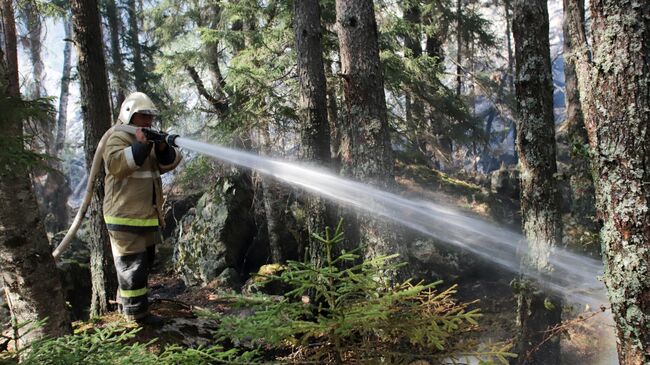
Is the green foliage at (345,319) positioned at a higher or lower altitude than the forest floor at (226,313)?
higher

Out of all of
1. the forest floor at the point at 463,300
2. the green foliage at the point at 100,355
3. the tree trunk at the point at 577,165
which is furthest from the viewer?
the tree trunk at the point at 577,165

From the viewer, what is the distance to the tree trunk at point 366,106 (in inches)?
225

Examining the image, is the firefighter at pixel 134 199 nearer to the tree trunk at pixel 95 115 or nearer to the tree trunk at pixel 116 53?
the tree trunk at pixel 95 115

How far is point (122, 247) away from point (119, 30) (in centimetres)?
2055

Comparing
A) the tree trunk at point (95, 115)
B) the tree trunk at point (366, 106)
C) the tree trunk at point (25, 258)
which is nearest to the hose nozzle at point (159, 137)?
the tree trunk at point (25, 258)

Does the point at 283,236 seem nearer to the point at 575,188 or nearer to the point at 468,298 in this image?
the point at 468,298

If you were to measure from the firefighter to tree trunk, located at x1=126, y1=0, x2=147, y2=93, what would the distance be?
706 inches

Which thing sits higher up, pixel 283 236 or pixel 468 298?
pixel 283 236

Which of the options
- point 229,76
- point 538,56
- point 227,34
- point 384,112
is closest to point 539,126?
point 538,56

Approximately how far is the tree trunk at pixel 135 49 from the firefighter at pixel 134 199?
17944mm

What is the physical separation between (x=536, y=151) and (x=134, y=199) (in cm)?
520

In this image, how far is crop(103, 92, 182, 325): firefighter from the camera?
13.2ft

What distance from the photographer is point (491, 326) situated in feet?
27.6

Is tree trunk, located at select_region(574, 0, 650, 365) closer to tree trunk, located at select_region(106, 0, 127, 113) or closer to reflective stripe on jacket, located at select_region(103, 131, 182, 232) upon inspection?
reflective stripe on jacket, located at select_region(103, 131, 182, 232)
